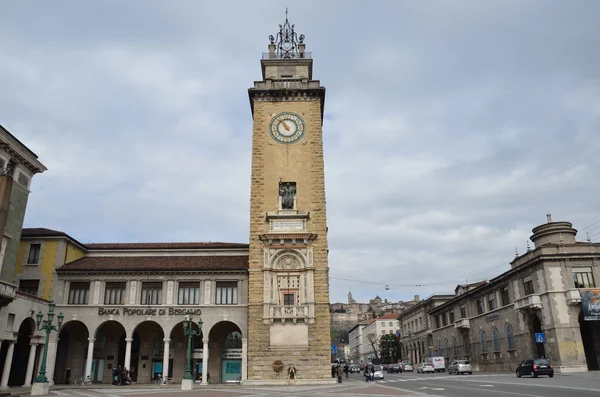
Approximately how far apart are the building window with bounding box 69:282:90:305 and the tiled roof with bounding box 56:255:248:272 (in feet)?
4.53

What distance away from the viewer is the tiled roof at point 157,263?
40.1m

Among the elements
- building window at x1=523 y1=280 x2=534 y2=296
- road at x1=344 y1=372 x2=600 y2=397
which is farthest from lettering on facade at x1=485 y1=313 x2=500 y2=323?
road at x1=344 y1=372 x2=600 y2=397

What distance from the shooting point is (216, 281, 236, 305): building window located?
39.7 metres

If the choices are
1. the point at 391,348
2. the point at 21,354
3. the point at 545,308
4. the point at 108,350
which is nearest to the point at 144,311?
the point at 108,350

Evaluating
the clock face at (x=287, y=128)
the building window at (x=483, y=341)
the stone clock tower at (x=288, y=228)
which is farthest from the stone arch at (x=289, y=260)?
the building window at (x=483, y=341)

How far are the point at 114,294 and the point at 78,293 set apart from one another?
2.95 metres

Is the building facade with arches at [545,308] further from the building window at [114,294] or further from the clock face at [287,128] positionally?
the building window at [114,294]

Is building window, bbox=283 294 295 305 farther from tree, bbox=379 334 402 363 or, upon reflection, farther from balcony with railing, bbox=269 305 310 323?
tree, bbox=379 334 402 363

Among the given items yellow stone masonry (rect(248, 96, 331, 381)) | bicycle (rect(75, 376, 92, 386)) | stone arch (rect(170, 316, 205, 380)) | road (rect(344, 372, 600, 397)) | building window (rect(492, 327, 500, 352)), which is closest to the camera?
road (rect(344, 372, 600, 397))

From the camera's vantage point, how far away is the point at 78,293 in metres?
40.1

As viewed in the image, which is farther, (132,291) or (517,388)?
(132,291)

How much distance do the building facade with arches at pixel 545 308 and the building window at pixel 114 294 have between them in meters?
35.5

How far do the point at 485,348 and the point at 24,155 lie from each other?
51559 millimetres

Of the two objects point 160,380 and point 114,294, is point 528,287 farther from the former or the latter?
point 114,294
